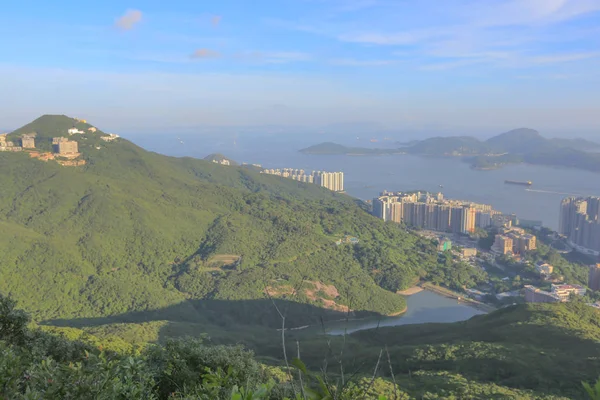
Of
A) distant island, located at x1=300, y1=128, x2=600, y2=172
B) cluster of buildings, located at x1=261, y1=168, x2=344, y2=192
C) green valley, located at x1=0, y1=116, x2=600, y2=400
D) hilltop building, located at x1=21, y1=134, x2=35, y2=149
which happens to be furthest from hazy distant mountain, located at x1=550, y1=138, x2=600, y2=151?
hilltop building, located at x1=21, y1=134, x2=35, y2=149

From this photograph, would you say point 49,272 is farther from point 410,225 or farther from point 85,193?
point 410,225

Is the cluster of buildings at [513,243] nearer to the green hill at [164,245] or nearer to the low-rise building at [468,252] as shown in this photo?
the low-rise building at [468,252]

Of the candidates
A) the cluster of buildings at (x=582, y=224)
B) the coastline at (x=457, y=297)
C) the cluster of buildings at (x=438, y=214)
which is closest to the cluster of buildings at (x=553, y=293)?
the coastline at (x=457, y=297)

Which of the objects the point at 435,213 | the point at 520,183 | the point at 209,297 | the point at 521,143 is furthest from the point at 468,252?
the point at 521,143

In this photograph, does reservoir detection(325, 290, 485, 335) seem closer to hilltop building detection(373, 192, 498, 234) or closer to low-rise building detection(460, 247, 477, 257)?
low-rise building detection(460, 247, 477, 257)

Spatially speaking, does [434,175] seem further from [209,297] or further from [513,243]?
[209,297]

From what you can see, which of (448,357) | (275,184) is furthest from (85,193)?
(448,357)
